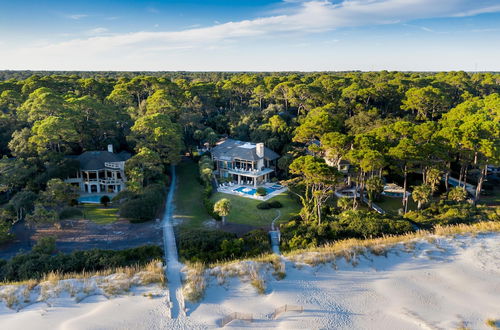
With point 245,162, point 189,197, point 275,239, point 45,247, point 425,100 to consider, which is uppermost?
point 425,100

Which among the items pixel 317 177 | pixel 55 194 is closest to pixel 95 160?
pixel 55 194

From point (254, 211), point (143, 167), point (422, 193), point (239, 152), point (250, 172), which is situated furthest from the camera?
point (239, 152)

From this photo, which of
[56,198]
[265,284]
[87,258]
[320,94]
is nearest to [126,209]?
[56,198]

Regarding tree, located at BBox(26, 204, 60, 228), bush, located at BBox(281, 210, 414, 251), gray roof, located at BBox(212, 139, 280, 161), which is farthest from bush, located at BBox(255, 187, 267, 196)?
tree, located at BBox(26, 204, 60, 228)

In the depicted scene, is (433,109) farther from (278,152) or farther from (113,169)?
(113,169)

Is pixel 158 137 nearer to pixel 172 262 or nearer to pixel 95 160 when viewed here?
pixel 95 160

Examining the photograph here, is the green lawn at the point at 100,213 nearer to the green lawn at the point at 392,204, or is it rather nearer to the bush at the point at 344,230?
the bush at the point at 344,230
